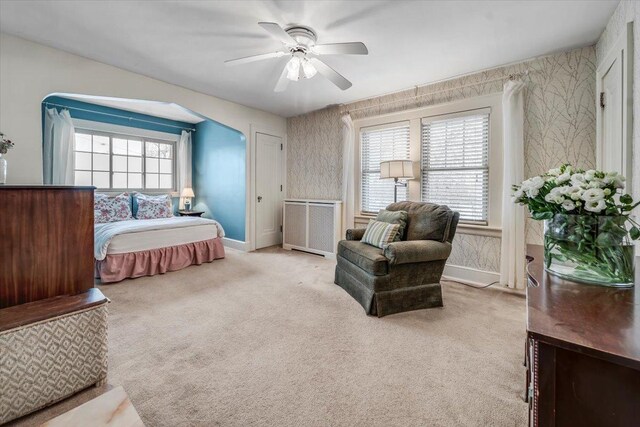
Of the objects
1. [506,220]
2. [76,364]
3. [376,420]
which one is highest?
[506,220]

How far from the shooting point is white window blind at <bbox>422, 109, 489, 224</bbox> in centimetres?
331

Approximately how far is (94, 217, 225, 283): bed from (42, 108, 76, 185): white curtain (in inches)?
45.8

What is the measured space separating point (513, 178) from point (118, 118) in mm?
5920

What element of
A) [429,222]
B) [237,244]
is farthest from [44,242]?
[237,244]

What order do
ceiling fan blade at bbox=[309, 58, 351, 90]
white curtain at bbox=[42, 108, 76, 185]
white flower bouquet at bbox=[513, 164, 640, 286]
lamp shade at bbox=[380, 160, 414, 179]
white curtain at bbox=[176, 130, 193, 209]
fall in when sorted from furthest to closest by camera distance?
white curtain at bbox=[176, 130, 193, 209], white curtain at bbox=[42, 108, 76, 185], lamp shade at bbox=[380, 160, 414, 179], ceiling fan blade at bbox=[309, 58, 351, 90], white flower bouquet at bbox=[513, 164, 640, 286]

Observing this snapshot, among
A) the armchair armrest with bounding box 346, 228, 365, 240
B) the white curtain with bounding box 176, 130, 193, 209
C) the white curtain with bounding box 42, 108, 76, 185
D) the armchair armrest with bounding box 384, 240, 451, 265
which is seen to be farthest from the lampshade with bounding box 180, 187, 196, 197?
the armchair armrest with bounding box 384, 240, 451, 265

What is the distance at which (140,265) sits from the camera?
350cm

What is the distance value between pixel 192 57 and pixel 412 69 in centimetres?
238

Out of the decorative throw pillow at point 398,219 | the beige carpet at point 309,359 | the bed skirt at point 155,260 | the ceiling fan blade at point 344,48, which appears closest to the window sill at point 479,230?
the beige carpet at point 309,359

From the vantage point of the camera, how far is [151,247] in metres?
3.63

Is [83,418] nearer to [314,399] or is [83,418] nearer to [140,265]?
[314,399]

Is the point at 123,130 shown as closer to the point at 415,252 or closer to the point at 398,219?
the point at 398,219

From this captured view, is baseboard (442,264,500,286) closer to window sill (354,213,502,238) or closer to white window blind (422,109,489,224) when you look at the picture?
window sill (354,213,502,238)

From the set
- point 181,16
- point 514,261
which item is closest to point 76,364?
point 181,16
